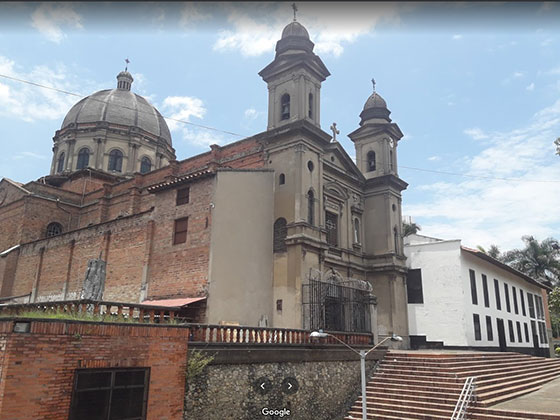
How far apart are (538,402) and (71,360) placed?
47.4ft

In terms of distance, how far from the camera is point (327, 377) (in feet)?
49.2

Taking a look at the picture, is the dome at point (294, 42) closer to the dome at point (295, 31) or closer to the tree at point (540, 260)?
the dome at point (295, 31)

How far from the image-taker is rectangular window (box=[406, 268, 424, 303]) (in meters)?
27.9

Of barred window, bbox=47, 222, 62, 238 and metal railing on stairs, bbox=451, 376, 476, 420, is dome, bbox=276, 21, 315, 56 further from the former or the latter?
barred window, bbox=47, 222, 62, 238

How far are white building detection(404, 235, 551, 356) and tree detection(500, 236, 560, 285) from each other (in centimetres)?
1728

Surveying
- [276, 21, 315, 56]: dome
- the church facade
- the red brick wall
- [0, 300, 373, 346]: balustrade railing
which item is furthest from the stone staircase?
[276, 21, 315, 56]: dome

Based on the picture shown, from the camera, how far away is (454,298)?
87.4ft

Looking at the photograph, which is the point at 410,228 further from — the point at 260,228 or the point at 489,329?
the point at 260,228

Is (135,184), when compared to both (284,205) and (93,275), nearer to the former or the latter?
(284,205)

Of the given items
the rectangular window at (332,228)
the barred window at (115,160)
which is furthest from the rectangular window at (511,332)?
the barred window at (115,160)

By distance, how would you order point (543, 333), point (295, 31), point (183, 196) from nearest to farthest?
1. point (183, 196)
2. point (295, 31)
3. point (543, 333)

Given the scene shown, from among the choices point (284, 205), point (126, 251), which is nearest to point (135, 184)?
point (126, 251)

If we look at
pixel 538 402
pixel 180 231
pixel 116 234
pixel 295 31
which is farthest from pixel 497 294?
pixel 116 234

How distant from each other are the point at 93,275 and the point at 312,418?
7.71 meters
